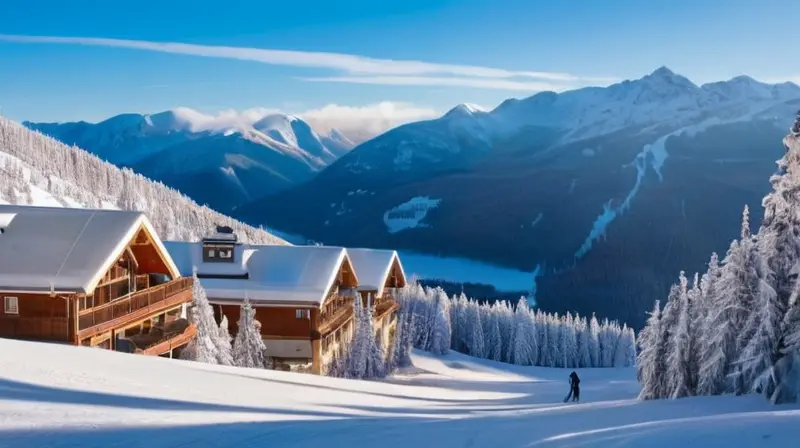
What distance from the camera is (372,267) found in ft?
166

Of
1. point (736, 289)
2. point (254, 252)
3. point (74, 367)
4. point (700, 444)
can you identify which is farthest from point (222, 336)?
point (700, 444)

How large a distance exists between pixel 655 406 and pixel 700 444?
981cm

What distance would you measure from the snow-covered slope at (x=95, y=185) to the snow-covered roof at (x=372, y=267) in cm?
7621

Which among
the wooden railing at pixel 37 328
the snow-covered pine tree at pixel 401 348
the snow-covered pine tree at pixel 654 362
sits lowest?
the snow-covered pine tree at pixel 401 348

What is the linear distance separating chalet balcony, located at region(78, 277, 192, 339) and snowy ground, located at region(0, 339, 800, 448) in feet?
16.1

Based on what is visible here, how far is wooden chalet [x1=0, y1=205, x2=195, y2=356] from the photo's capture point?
2430 centimetres

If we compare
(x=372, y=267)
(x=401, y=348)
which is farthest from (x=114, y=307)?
(x=401, y=348)

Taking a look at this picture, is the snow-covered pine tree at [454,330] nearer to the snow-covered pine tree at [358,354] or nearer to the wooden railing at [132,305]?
the snow-covered pine tree at [358,354]

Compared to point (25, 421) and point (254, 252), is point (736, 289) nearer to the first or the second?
point (25, 421)

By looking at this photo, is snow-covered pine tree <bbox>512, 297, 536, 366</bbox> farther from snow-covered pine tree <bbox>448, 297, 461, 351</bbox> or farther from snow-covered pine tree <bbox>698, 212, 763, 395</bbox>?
snow-covered pine tree <bbox>698, 212, 763, 395</bbox>

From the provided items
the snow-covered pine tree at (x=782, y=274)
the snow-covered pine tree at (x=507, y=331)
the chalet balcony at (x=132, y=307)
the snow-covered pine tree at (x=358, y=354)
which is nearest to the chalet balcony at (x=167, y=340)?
the chalet balcony at (x=132, y=307)

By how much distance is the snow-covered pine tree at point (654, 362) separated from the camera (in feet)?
84.0

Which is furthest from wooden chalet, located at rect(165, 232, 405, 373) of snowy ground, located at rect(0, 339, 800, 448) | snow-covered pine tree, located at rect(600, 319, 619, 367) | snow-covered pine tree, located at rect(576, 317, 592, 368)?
snow-covered pine tree, located at rect(600, 319, 619, 367)

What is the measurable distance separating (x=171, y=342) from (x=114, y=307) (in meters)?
3.60
